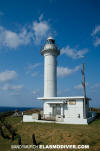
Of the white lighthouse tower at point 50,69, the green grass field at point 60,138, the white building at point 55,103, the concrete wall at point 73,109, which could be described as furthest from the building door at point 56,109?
the green grass field at point 60,138

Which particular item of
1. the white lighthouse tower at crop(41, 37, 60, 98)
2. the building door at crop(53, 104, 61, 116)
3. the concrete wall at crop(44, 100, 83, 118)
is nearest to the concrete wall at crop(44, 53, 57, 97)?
the white lighthouse tower at crop(41, 37, 60, 98)

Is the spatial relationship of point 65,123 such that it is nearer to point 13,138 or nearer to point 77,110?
point 77,110

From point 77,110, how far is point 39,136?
849 centimetres

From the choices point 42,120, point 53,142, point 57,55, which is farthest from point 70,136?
point 57,55

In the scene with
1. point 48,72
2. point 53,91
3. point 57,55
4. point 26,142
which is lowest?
point 26,142

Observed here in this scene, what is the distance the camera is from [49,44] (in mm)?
27688

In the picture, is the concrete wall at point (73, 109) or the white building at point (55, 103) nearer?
the white building at point (55, 103)

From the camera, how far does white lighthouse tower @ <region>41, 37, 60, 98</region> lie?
25797mm

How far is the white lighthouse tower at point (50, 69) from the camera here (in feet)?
84.6

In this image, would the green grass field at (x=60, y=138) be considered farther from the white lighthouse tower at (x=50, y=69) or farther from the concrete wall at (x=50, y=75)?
the white lighthouse tower at (x=50, y=69)

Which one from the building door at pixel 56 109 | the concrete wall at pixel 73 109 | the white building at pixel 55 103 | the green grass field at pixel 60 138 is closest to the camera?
the green grass field at pixel 60 138

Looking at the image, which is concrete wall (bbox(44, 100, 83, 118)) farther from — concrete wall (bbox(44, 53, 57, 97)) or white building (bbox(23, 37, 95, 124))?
concrete wall (bbox(44, 53, 57, 97))

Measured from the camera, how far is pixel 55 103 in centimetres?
2262

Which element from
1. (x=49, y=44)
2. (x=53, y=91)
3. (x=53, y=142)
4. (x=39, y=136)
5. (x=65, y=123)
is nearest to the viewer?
(x=53, y=142)
